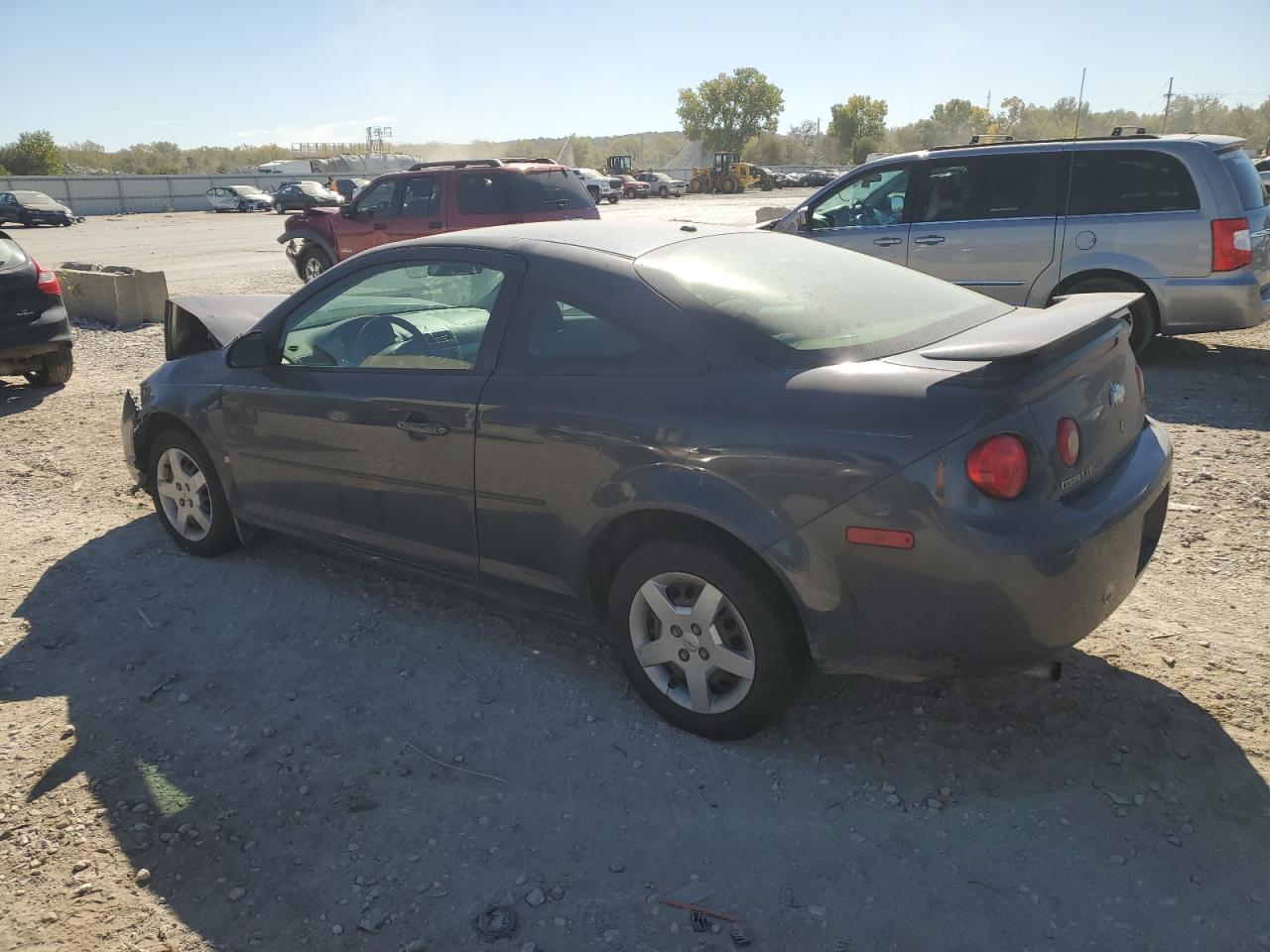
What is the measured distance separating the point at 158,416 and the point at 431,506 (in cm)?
203

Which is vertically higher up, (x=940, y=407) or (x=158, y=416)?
(x=940, y=407)

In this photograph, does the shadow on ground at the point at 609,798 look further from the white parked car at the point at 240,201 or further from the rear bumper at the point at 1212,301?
the white parked car at the point at 240,201

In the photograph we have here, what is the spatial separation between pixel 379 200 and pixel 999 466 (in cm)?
1202

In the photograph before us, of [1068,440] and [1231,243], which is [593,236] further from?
[1231,243]

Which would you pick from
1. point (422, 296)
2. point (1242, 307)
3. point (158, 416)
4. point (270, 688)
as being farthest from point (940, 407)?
point (1242, 307)

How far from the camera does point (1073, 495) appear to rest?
9.29ft

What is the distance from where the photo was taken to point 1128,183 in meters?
7.78

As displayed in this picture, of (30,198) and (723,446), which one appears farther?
(30,198)

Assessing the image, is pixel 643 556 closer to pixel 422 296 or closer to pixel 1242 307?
pixel 422 296

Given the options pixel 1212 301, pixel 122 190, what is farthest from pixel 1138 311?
pixel 122 190

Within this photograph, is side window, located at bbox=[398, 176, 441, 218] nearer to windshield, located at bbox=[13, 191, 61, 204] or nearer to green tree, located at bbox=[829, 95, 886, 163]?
windshield, located at bbox=[13, 191, 61, 204]

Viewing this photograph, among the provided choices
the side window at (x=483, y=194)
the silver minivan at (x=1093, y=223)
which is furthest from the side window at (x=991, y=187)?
the side window at (x=483, y=194)

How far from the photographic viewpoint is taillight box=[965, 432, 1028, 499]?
264cm

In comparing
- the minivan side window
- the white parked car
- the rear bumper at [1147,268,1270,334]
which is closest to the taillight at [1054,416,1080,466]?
the rear bumper at [1147,268,1270,334]
